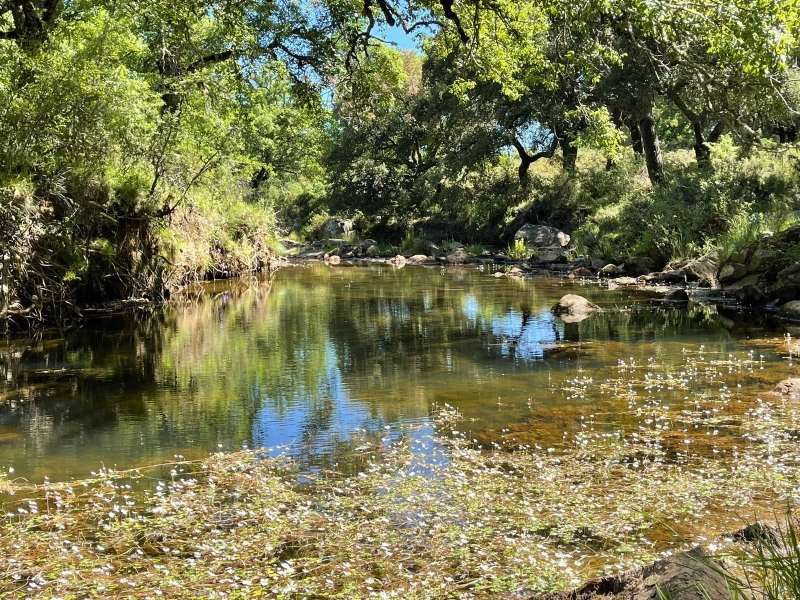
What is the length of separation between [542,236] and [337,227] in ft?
70.3

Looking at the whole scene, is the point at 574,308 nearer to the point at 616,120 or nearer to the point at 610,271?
the point at 610,271

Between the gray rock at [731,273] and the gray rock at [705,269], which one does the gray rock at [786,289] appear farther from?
the gray rock at [705,269]

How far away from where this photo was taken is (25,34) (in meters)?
10.2

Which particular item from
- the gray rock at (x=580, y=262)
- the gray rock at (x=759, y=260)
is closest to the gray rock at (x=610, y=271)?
the gray rock at (x=580, y=262)

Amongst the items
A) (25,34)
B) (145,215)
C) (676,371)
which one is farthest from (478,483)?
(145,215)

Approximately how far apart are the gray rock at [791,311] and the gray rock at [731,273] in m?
3.05

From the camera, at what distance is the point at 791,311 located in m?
A: 14.3

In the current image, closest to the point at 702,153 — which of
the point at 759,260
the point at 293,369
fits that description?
the point at 759,260

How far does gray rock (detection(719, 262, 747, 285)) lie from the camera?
17.6 m

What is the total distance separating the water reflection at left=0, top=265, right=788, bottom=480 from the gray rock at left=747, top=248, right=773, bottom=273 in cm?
242

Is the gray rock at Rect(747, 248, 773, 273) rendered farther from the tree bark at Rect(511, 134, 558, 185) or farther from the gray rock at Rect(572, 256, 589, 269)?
the tree bark at Rect(511, 134, 558, 185)

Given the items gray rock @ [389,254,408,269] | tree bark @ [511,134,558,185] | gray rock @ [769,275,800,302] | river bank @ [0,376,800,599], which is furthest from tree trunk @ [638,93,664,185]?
river bank @ [0,376,800,599]

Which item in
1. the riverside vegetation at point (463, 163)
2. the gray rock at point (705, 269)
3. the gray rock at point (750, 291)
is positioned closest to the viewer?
the riverside vegetation at point (463, 163)

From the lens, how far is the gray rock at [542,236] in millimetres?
32500
